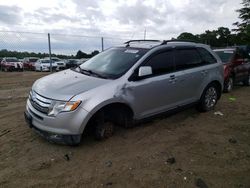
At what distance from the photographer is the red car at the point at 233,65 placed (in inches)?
328

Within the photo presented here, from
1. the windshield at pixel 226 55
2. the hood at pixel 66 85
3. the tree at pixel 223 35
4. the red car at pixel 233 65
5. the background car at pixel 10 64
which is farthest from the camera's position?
the tree at pixel 223 35

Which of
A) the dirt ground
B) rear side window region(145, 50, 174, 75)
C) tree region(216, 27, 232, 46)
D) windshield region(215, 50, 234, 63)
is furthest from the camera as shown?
tree region(216, 27, 232, 46)

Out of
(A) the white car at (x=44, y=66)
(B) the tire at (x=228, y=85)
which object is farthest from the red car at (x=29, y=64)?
(B) the tire at (x=228, y=85)

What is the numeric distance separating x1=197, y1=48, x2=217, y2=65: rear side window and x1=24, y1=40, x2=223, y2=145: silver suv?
28 millimetres

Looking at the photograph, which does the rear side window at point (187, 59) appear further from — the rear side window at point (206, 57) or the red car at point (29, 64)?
the red car at point (29, 64)

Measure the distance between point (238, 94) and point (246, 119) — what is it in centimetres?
338

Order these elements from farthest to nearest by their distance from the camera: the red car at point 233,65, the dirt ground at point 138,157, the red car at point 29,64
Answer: the red car at point 29,64, the red car at point 233,65, the dirt ground at point 138,157

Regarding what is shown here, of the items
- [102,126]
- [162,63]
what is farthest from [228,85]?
[102,126]

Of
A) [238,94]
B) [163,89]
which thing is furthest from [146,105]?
[238,94]

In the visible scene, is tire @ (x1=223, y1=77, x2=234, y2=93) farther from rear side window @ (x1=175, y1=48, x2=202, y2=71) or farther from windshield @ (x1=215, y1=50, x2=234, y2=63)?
rear side window @ (x1=175, y1=48, x2=202, y2=71)

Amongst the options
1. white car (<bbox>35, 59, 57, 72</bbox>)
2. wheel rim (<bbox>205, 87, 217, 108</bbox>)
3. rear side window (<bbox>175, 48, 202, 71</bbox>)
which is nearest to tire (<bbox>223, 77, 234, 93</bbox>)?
wheel rim (<bbox>205, 87, 217, 108</bbox>)

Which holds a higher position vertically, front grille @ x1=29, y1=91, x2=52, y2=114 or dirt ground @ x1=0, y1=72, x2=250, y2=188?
front grille @ x1=29, y1=91, x2=52, y2=114

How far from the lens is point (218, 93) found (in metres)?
5.99

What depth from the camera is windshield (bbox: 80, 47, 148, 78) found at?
4082 millimetres
